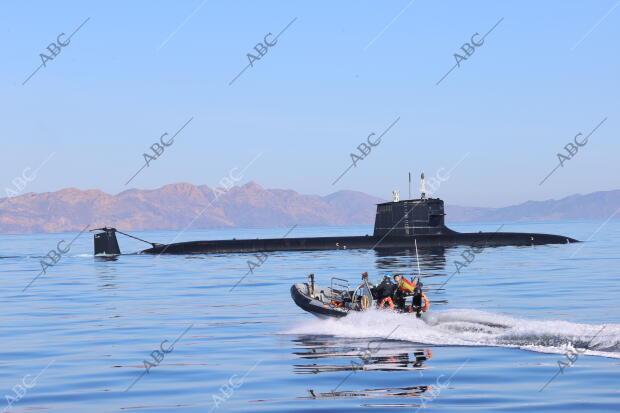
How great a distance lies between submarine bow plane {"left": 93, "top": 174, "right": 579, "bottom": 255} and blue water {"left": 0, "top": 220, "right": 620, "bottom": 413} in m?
34.1

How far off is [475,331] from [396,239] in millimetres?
55373

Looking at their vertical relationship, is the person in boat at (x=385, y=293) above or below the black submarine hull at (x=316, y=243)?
above

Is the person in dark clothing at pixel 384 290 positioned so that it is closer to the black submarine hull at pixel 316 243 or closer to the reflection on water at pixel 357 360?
the reflection on water at pixel 357 360

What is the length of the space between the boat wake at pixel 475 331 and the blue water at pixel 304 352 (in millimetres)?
58

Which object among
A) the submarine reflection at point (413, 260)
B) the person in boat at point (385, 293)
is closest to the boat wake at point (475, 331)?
the person in boat at point (385, 293)

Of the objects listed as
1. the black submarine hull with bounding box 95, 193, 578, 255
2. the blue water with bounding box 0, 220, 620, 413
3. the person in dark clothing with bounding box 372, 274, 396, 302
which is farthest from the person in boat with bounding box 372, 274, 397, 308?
the black submarine hull with bounding box 95, 193, 578, 255

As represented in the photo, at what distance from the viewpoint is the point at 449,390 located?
1741 centimetres

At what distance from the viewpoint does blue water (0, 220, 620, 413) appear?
17047mm

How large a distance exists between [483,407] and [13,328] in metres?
20.7

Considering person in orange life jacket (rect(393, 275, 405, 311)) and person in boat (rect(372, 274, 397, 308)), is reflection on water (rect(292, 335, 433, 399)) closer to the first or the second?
person in boat (rect(372, 274, 397, 308))

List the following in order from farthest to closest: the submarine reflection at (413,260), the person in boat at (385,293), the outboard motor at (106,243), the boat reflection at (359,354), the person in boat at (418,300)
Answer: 1. the outboard motor at (106,243)
2. the submarine reflection at (413,260)
3. the person in boat at (385,293)
4. the person in boat at (418,300)
5. the boat reflection at (359,354)

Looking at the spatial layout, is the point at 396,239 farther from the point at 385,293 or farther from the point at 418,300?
the point at 418,300

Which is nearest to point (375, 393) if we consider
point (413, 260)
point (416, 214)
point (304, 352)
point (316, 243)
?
point (304, 352)

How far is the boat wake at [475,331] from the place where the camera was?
70.9 feet
